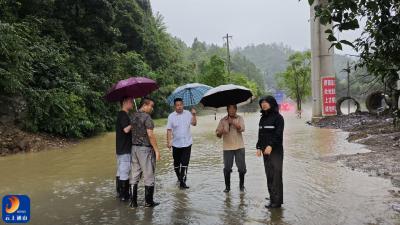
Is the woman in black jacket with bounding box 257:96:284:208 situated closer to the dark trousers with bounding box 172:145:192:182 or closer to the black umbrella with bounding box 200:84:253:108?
the black umbrella with bounding box 200:84:253:108

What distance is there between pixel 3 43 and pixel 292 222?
38.4 ft

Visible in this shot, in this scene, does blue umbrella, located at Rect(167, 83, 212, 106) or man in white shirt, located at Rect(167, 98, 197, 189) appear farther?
blue umbrella, located at Rect(167, 83, 212, 106)

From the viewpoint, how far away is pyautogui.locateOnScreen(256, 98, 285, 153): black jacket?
6.30 m

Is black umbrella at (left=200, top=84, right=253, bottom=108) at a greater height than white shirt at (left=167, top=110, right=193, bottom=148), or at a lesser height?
greater

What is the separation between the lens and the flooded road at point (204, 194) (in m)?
6.18

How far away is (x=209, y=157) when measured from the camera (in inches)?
496

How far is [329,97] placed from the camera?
91.0ft

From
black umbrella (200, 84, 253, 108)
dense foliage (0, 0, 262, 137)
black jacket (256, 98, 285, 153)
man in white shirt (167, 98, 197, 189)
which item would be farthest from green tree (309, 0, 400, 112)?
dense foliage (0, 0, 262, 137)

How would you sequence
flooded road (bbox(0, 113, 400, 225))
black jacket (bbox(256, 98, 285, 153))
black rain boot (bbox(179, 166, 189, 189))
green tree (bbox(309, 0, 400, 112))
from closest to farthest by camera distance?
green tree (bbox(309, 0, 400, 112)) < flooded road (bbox(0, 113, 400, 225)) < black jacket (bbox(256, 98, 285, 153)) < black rain boot (bbox(179, 166, 189, 189))

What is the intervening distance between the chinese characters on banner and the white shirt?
21475 mm

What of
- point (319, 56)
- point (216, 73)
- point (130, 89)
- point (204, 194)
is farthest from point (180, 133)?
point (216, 73)

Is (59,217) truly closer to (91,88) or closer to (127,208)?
(127,208)

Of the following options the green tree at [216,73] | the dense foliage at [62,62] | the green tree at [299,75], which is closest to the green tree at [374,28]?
the dense foliage at [62,62]

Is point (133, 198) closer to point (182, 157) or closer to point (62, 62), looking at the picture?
point (182, 157)
